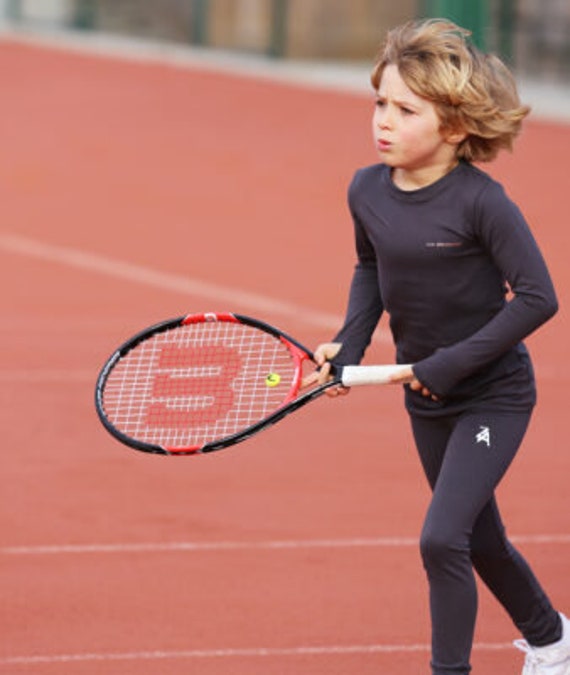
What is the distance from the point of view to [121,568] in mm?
7117

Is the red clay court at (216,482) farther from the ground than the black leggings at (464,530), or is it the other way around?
the black leggings at (464,530)

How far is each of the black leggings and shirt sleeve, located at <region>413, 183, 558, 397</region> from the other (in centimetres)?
23

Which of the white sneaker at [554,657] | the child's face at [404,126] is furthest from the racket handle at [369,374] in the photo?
the white sneaker at [554,657]

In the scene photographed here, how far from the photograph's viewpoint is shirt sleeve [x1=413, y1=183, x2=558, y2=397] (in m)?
5.04

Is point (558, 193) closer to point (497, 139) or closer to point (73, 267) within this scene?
point (73, 267)

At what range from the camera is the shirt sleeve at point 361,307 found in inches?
215

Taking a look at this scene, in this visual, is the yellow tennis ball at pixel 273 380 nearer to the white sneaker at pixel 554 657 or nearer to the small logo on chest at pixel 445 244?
the small logo on chest at pixel 445 244

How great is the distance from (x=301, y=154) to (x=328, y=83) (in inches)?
284

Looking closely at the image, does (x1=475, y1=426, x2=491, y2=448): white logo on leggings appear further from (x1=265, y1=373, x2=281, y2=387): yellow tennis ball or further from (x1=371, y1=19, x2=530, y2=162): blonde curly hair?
(x1=371, y1=19, x2=530, y2=162): blonde curly hair

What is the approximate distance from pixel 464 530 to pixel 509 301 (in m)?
0.58

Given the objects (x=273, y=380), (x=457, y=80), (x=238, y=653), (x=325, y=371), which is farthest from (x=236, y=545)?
(x=457, y=80)

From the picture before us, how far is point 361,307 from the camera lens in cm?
554

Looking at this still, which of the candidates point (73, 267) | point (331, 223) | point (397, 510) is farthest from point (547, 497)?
point (331, 223)

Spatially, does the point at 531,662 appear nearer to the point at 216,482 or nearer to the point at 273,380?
the point at 273,380
